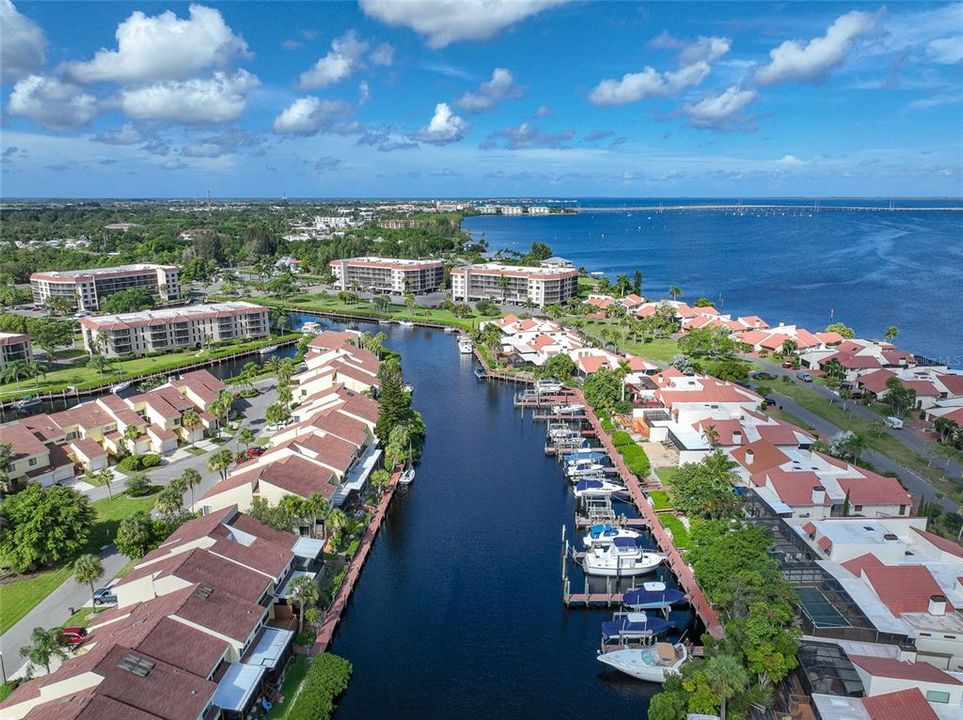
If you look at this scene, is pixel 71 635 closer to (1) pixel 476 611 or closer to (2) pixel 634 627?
(1) pixel 476 611

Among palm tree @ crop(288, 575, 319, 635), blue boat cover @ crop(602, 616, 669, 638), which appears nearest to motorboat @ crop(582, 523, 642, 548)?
blue boat cover @ crop(602, 616, 669, 638)

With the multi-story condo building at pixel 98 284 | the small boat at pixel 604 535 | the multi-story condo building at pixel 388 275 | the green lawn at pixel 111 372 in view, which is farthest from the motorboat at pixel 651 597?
the multi-story condo building at pixel 98 284

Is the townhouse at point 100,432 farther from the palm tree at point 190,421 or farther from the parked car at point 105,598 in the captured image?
the parked car at point 105,598

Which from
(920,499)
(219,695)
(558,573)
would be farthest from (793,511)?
(219,695)

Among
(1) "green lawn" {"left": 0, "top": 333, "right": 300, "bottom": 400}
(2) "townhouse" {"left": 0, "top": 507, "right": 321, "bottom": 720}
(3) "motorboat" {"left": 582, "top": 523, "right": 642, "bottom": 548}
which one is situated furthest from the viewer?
(1) "green lawn" {"left": 0, "top": 333, "right": 300, "bottom": 400}

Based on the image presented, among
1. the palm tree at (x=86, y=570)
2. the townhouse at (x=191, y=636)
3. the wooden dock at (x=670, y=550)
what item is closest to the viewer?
the townhouse at (x=191, y=636)

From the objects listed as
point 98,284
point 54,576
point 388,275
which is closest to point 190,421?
point 54,576

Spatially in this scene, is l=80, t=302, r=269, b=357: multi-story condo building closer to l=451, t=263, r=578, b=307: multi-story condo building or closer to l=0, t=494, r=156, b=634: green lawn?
l=451, t=263, r=578, b=307: multi-story condo building

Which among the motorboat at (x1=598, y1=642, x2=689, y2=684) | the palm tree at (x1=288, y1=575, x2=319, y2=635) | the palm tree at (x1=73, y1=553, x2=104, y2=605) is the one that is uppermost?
the palm tree at (x1=73, y1=553, x2=104, y2=605)
